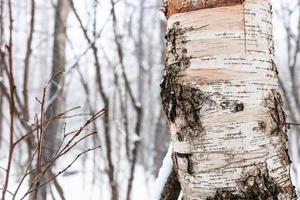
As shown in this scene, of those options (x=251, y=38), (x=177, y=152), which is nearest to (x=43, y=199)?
(x=177, y=152)

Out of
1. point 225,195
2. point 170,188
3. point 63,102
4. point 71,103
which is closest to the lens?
point 225,195

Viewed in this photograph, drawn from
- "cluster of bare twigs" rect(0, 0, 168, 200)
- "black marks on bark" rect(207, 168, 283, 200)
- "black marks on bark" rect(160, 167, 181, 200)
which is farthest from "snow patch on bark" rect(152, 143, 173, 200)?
"black marks on bark" rect(207, 168, 283, 200)

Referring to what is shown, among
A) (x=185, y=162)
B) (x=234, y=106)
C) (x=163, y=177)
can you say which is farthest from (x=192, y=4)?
(x=163, y=177)

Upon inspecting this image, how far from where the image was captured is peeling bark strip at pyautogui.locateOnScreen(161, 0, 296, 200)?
36.0 inches

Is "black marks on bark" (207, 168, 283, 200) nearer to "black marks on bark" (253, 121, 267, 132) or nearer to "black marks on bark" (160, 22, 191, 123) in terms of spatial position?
"black marks on bark" (253, 121, 267, 132)

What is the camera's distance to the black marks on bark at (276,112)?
3.12ft

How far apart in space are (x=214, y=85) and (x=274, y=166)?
213mm

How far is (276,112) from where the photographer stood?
97cm

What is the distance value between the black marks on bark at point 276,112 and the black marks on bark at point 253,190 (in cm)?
10

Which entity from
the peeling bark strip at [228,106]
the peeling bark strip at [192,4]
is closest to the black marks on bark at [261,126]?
the peeling bark strip at [228,106]

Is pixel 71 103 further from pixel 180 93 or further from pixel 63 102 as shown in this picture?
pixel 180 93

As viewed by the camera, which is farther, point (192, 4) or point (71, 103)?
point (71, 103)

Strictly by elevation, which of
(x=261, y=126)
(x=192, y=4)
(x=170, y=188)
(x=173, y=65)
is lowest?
(x=170, y=188)

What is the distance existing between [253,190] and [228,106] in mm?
179
